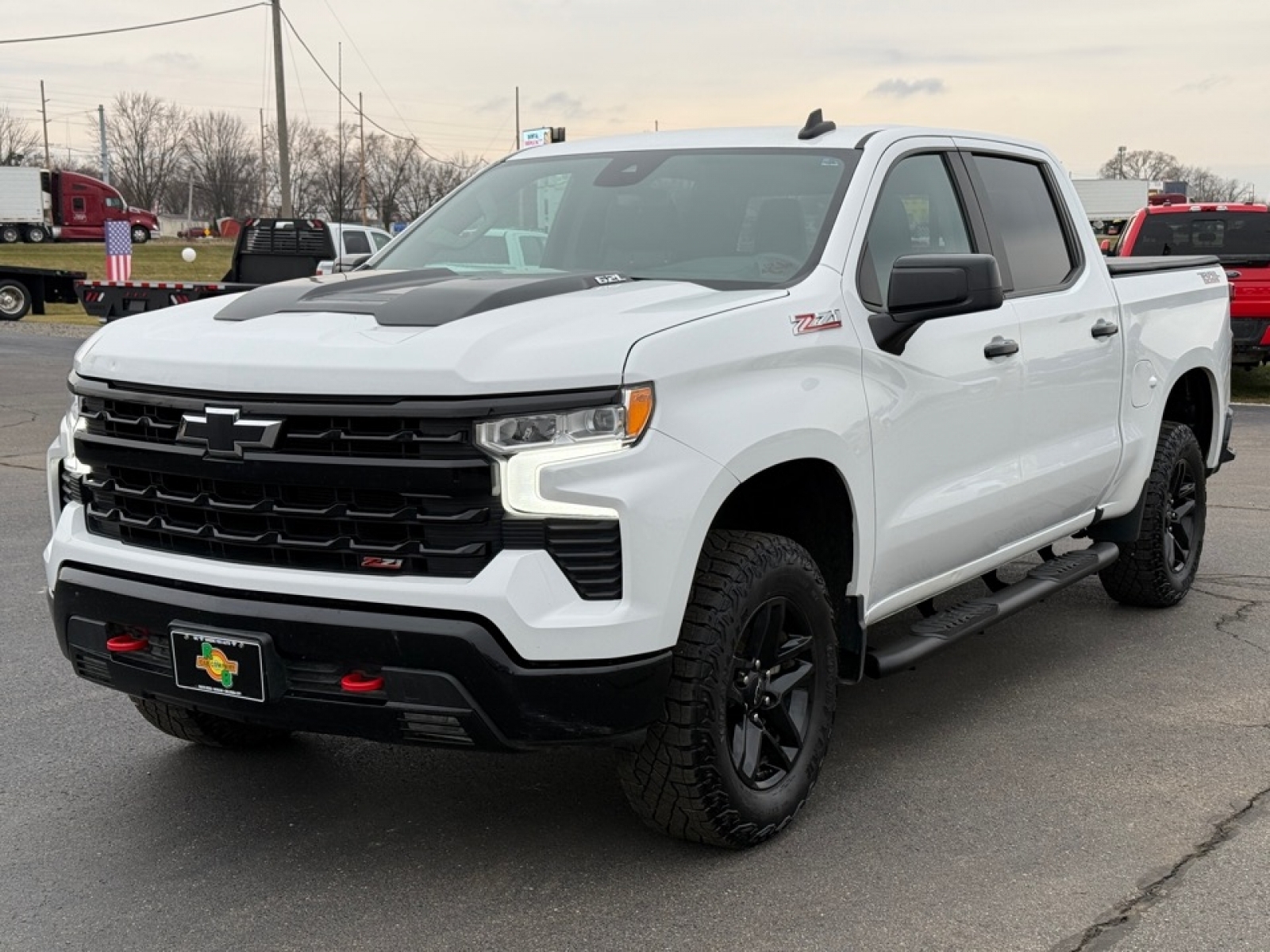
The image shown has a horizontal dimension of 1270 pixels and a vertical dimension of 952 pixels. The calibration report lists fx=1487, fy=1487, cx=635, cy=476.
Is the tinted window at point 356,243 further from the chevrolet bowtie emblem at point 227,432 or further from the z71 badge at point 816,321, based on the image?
the chevrolet bowtie emblem at point 227,432

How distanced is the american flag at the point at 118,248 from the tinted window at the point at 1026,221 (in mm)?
25471

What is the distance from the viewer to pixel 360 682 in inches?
135

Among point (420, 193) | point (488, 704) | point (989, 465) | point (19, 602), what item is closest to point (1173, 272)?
point (989, 465)

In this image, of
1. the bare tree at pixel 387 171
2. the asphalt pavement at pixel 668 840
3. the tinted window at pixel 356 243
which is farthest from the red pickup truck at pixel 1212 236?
the bare tree at pixel 387 171

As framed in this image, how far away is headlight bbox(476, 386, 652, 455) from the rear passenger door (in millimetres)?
2107

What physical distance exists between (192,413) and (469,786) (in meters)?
1.51

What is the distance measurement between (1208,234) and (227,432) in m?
14.9

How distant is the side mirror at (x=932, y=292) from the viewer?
4207 millimetres

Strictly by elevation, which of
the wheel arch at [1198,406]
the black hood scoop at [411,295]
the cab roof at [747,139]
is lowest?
the wheel arch at [1198,406]

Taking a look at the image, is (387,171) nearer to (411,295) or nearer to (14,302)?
(14,302)

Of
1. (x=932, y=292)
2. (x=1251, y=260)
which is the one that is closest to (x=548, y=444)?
(x=932, y=292)

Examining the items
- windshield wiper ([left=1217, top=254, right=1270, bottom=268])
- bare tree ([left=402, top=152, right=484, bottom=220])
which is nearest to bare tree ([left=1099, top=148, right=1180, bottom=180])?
bare tree ([left=402, top=152, right=484, bottom=220])

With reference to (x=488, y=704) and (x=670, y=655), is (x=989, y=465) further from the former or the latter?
(x=488, y=704)

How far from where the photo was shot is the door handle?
4836 millimetres
